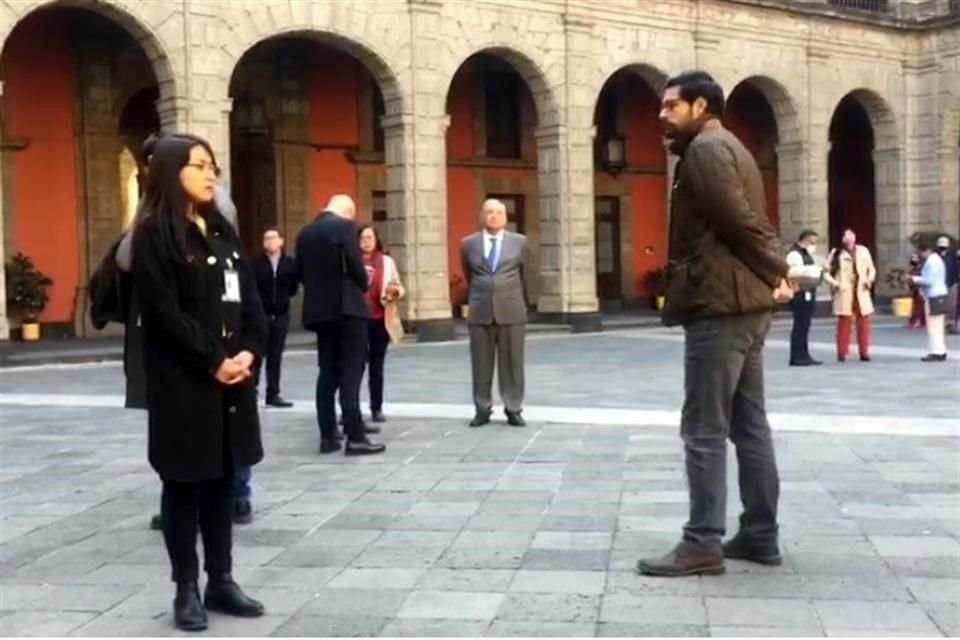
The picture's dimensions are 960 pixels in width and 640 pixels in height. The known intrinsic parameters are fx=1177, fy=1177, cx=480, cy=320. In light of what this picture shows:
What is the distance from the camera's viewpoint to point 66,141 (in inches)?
771

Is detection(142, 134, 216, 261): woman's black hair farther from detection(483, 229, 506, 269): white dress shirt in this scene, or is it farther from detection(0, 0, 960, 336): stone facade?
detection(0, 0, 960, 336): stone facade

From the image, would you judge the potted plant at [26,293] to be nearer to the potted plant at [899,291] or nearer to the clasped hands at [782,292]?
the clasped hands at [782,292]

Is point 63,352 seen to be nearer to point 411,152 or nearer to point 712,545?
point 411,152

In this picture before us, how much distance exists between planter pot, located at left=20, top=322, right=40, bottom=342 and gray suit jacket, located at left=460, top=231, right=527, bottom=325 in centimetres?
1171

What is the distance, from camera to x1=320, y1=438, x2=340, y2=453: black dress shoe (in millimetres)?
8148

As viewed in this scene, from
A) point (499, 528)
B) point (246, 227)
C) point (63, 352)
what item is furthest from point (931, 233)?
point (499, 528)

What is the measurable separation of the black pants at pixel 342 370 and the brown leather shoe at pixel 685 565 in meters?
3.56

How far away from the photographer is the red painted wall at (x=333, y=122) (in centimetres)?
2223

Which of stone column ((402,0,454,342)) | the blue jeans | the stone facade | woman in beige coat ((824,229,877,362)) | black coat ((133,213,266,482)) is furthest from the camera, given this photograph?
stone column ((402,0,454,342))

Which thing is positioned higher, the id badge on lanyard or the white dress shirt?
the white dress shirt

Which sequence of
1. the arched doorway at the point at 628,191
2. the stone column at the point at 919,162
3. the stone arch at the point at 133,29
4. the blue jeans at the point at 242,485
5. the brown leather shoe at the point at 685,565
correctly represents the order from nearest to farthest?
1. the brown leather shoe at the point at 685,565
2. the blue jeans at the point at 242,485
3. the stone arch at the point at 133,29
4. the stone column at the point at 919,162
5. the arched doorway at the point at 628,191

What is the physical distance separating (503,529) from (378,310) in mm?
4100

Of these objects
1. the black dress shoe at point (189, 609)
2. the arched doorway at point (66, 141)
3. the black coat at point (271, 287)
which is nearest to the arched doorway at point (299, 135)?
the arched doorway at point (66, 141)

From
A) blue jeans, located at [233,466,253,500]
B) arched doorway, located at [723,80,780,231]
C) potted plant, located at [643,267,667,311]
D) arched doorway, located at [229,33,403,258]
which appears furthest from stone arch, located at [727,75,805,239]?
blue jeans, located at [233,466,253,500]
